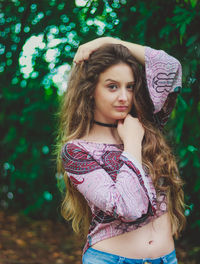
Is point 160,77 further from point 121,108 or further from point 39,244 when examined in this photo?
point 39,244

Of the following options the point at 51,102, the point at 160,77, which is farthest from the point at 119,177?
the point at 51,102

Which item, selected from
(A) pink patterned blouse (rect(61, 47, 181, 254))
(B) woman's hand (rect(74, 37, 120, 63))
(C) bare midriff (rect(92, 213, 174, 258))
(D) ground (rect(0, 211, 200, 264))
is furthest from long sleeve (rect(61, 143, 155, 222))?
(D) ground (rect(0, 211, 200, 264))

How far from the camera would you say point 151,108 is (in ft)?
6.68

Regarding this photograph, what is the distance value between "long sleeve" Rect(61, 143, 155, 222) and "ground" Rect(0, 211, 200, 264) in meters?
2.86

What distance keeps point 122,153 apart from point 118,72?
0.43 metres

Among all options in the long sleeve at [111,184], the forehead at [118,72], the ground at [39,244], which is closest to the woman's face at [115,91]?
the forehead at [118,72]

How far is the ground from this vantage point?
14.3 feet

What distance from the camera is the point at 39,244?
16.0ft

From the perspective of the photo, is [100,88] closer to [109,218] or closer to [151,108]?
[151,108]

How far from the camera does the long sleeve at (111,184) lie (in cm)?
160

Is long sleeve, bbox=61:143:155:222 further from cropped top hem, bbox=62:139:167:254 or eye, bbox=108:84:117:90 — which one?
eye, bbox=108:84:117:90

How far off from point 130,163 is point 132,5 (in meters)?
1.67

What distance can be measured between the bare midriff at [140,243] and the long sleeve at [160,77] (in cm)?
63

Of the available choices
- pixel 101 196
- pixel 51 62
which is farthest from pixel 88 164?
pixel 51 62
